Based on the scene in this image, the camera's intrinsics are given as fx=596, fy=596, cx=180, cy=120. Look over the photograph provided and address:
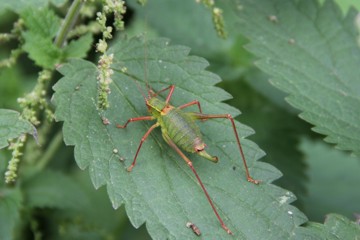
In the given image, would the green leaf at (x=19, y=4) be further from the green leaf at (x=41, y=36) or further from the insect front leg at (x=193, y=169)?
the insect front leg at (x=193, y=169)

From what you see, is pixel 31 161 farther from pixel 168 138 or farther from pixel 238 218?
pixel 238 218

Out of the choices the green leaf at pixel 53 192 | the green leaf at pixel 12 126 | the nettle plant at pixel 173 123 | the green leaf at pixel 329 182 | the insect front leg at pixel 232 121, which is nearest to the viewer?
the green leaf at pixel 12 126

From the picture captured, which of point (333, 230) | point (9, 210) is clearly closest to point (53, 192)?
point (9, 210)

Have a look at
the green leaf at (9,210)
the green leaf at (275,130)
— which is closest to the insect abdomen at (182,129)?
the green leaf at (9,210)

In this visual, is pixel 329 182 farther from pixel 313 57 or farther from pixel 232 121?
pixel 232 121

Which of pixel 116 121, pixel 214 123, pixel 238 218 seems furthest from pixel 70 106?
pixel 238 218

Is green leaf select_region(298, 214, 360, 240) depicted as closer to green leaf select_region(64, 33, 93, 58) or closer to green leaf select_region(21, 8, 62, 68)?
green leaf select_region(64, 33, 93, 58)
